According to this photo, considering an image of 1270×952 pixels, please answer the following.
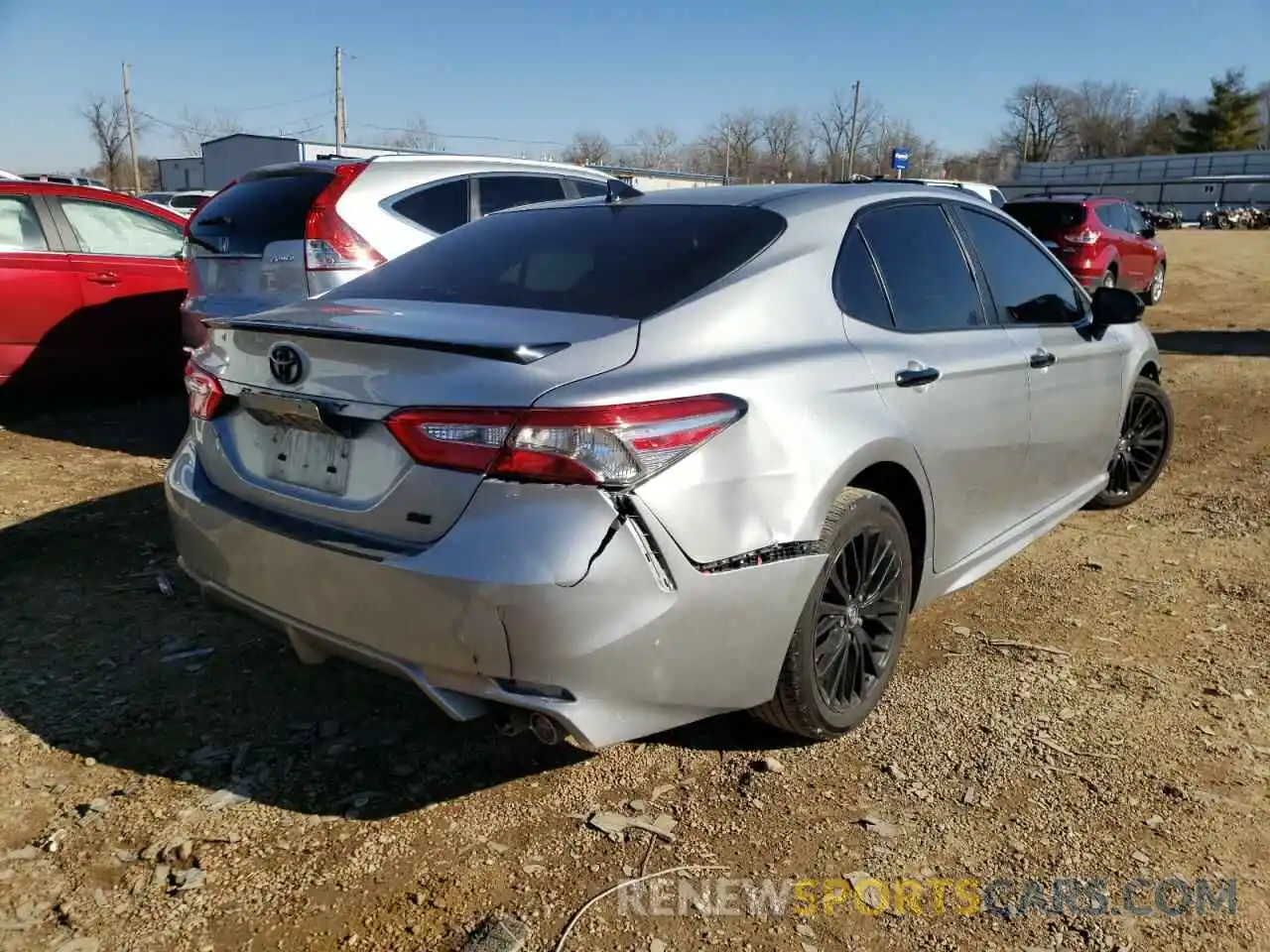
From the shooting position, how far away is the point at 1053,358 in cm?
388

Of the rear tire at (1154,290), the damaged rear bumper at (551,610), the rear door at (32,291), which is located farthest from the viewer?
the rear tire at (1154,290)

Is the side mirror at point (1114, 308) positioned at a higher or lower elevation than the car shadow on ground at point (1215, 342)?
higher

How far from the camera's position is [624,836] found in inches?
99.3

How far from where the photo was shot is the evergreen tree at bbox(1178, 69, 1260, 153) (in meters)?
82.0

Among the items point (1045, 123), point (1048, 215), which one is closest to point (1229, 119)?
point (1045, 123)

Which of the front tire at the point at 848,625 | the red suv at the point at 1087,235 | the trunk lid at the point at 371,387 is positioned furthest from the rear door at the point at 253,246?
the red suv at the point at 1087,235

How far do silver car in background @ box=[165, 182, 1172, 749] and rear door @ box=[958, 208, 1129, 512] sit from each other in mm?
306

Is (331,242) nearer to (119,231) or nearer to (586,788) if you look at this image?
(119,231)

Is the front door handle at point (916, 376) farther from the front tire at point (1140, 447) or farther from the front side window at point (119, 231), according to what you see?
the front side window at point (119, 231)

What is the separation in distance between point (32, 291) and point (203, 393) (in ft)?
15.5

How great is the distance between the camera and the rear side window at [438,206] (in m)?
5.73

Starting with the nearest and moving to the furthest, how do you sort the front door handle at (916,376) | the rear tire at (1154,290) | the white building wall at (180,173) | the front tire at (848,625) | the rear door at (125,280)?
the front tire at (848,625) < the front door handle at (916,376) < the rear door at (125,280) < the rear tire at (1154,290) < the white building wall at (180,173)

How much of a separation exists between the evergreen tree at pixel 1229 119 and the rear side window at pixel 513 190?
301ft

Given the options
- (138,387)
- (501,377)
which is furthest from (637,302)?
A: (138,387)
